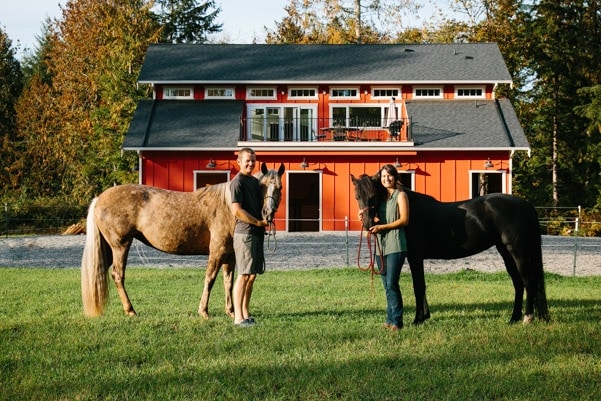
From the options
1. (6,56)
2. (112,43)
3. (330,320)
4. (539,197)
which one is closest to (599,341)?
(330,320)

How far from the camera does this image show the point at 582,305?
400 inches

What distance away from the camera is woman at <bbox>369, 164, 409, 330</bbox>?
7.93 metres

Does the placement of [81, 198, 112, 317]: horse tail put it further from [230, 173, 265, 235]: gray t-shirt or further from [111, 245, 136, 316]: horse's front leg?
[230, 173, 265, 235]: gray t-shirt

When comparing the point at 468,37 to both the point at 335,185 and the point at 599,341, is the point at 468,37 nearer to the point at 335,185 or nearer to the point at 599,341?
the point at 335,185

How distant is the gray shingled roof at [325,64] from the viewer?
29.7m

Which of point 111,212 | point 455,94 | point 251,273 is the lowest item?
point 251,273

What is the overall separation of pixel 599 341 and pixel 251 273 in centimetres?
351

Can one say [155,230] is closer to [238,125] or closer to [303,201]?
[238,125]

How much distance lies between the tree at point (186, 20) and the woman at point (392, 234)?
4008cm

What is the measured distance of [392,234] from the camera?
8055 millimetres

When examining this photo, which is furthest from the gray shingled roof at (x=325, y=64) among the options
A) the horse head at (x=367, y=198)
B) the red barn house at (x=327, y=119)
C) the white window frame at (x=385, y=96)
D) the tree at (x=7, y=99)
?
the horse head at (x=367, y=198)

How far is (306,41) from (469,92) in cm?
1400

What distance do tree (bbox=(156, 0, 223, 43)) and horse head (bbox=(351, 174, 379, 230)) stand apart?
4012cm

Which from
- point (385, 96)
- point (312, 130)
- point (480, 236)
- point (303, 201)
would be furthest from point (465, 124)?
point (480, 236)
